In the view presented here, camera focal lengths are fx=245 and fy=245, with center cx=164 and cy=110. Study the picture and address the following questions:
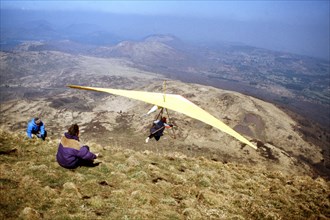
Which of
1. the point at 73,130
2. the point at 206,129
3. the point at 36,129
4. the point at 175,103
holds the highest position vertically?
the point at 73,130

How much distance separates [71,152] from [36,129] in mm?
6798

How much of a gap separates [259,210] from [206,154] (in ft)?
128

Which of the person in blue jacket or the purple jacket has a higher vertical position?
the purple jacket

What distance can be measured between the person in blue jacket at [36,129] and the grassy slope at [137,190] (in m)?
0.79

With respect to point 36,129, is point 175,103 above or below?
above

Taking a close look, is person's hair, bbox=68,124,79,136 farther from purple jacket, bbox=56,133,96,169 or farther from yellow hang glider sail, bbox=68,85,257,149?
yellow hang glider sail, bbox=68,85,257,149

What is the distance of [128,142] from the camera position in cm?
5178

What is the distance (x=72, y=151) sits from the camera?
10.5 metres

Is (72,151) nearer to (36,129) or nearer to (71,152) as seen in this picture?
(71,152)

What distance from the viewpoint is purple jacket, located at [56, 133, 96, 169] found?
402 inches

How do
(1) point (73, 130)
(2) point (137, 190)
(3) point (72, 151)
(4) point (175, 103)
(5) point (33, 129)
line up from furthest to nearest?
(4) point (175, 103)
(5) point (33, 129)
(2) point (137, 190)
(3) point (72, 151)
(1) point (73, 130)

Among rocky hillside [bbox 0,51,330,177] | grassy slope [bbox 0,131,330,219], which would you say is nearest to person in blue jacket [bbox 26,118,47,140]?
grassy slope [bbox 0,131,330,219]

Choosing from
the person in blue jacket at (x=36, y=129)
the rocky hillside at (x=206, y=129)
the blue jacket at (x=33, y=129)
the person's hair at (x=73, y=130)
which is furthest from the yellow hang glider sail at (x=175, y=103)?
the rocky hillside at (x=206, y=129)

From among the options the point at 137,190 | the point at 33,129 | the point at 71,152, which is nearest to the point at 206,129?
the point at 33,129
